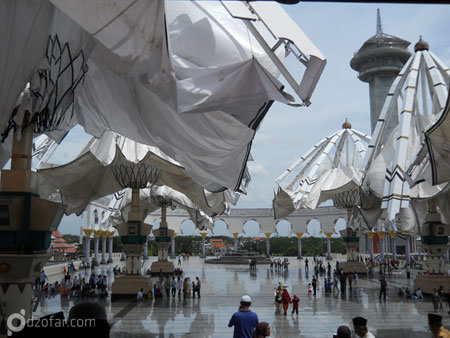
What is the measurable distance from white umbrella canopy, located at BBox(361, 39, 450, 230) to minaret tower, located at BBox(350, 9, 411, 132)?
4325 centimetres

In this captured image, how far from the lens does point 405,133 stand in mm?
15797

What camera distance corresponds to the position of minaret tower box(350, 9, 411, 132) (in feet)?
204

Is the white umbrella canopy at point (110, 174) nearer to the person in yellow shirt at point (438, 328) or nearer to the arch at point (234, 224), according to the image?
the person in yellow shirt at point (438, 328)

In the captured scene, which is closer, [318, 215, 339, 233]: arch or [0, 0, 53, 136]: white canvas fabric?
[0, 0, 53, 136]: white canvas fabric

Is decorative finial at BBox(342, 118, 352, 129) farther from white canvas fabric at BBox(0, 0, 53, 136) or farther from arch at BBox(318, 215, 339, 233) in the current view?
white canvas fabric at BBox(0, 0, 53, 136)

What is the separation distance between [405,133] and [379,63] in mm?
52437

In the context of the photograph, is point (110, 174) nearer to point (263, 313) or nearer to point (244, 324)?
point (263, 313)

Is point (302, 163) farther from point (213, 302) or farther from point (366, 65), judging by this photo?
point (366, 65)

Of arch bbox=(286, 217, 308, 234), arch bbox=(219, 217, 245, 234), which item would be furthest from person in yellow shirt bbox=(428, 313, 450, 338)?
arch bbox=(219, 217, 245, 234)

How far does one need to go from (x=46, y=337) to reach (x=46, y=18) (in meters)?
3.89

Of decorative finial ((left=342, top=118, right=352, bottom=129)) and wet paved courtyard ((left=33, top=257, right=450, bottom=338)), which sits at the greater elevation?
decorative finial ((left=342, top=118, right=352, bottom=129))

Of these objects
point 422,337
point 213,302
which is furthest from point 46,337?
point 213,302

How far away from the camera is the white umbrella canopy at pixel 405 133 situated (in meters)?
14.1

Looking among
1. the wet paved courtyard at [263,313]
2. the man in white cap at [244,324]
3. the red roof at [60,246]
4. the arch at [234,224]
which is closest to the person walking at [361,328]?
the man in white cap at [244,324]
